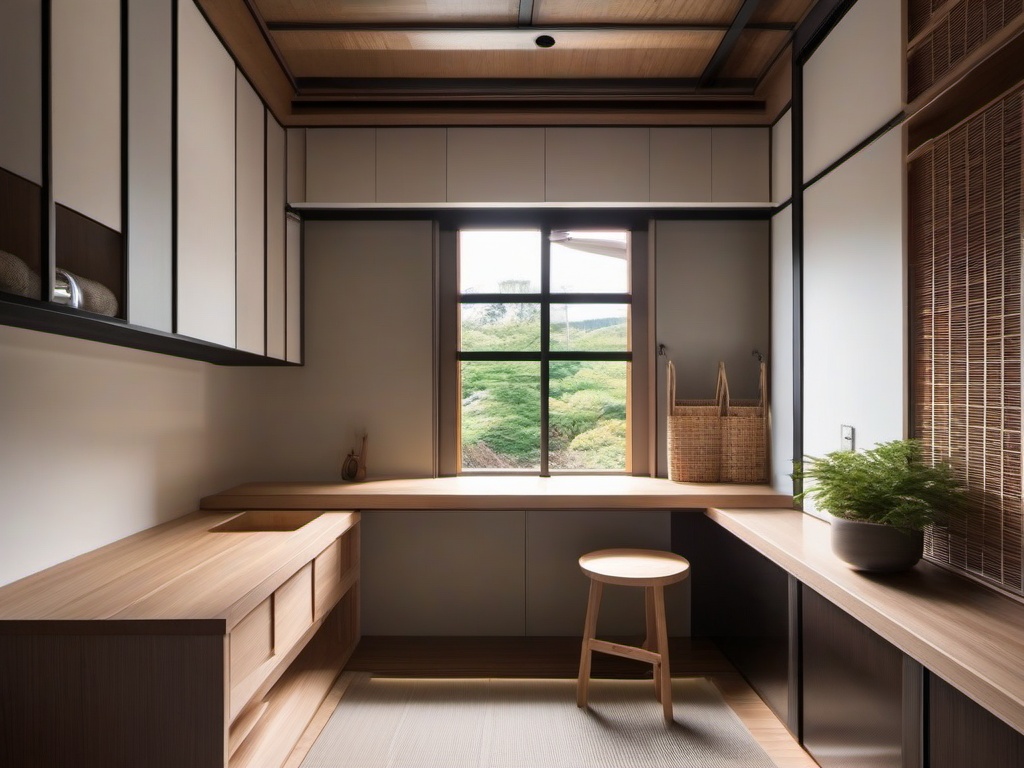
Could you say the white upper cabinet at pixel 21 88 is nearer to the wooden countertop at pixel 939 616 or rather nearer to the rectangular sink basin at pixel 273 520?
the rectangular sink basin at pixel 273 520

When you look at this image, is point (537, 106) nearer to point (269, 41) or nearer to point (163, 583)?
point (269, 41)

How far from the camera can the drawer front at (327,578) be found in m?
2.25

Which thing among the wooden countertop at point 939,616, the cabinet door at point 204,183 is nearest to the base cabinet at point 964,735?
the wooden countertop at point 939,616

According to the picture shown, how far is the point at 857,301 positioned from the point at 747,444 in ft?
3.35

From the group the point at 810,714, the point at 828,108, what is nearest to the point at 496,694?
the point at 810,714

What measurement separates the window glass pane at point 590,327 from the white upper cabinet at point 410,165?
0.88 meters

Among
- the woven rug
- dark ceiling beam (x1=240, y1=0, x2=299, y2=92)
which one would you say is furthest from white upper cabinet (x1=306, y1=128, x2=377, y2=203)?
the woven rug

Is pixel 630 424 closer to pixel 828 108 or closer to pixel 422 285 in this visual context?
pixel 422 285

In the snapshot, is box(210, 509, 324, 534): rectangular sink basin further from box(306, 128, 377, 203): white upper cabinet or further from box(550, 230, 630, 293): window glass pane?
box(550, 230, 630, 293): window glass pane

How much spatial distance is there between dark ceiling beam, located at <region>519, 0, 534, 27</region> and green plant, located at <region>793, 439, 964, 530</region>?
6.12ft

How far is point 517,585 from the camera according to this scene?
3213mm

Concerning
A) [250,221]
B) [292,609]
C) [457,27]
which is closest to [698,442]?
[292,609]

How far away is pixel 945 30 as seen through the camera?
67.4 inches

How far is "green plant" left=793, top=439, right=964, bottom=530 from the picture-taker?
66.1 inches
